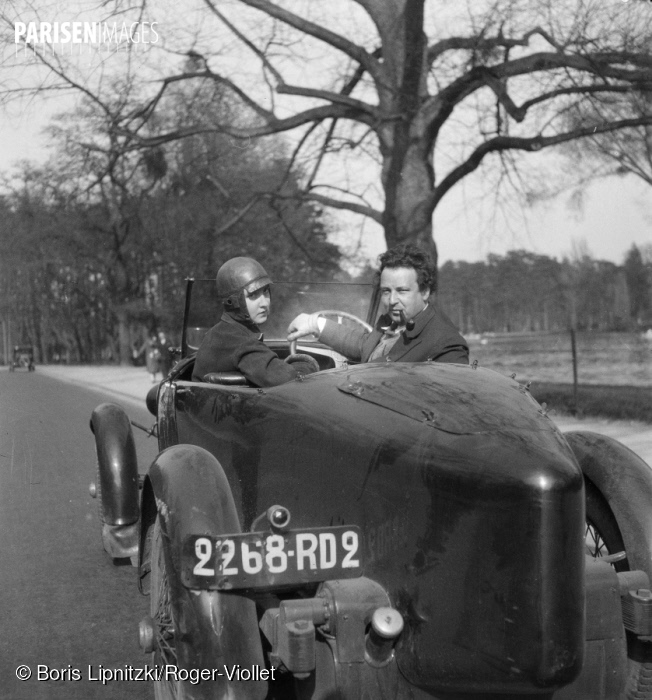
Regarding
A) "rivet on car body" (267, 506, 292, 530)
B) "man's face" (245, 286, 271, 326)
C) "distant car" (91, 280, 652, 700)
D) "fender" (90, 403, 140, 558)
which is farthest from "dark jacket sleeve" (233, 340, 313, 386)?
"fender" (90, 403, 140, 558)

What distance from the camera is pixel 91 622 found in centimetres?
425

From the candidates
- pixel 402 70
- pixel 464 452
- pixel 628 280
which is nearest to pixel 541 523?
pixel 464 452

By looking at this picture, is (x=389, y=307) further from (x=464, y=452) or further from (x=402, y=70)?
(x=402, y=70)

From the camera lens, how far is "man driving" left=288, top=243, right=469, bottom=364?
3.27 m

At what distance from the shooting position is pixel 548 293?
70.2 ft

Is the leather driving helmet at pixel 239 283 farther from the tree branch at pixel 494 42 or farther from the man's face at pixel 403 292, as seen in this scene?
the tree branch at pixel 494 42

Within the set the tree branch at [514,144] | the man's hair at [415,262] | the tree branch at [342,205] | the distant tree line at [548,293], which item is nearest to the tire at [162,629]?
the man's hair at [415,262]

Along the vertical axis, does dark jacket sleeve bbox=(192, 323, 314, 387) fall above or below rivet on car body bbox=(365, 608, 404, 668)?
above

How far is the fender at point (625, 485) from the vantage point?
2930 mm

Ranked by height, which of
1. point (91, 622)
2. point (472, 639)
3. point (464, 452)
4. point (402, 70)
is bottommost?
point (91, 622)

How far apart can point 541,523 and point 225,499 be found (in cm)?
101

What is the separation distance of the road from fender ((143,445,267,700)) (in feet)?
3.47

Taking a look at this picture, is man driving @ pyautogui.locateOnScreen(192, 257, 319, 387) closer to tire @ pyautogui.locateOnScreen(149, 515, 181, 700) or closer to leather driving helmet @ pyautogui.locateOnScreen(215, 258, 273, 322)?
leather driving helmet @ pyautogui.locateOnScreen(215, 258, 273, 322)

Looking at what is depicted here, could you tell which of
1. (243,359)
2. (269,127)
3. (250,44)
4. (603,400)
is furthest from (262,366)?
(603,400)
